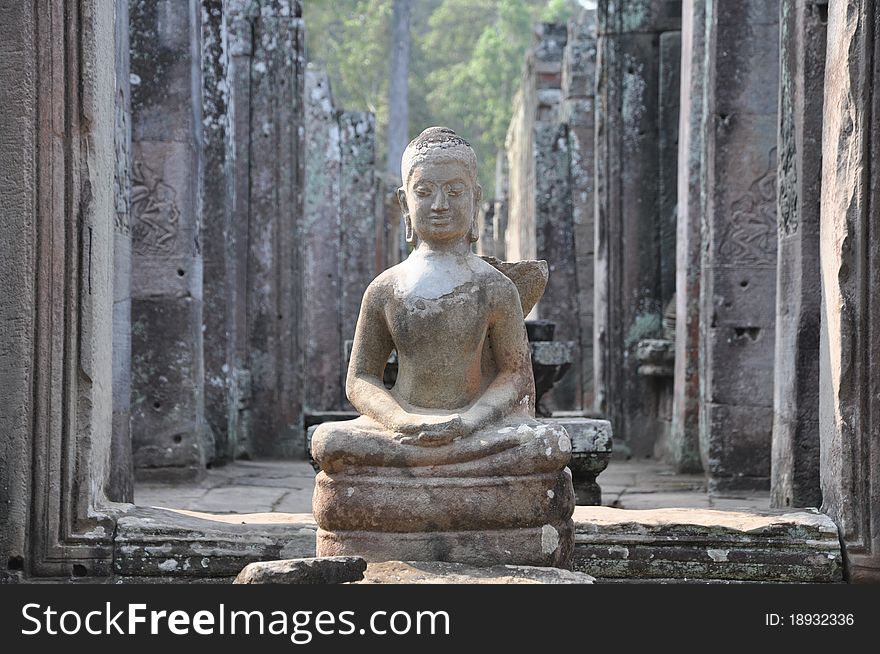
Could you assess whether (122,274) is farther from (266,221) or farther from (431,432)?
(266,221)

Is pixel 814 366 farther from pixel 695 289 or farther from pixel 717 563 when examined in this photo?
pixel 695 289

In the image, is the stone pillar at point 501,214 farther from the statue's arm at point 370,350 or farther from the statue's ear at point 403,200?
the statue's arm at point 370,350

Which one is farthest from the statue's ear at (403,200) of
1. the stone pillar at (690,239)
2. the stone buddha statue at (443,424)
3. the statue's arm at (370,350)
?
the stone pillar at (690,239)

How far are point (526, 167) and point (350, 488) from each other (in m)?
16.2

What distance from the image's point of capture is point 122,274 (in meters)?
7.30

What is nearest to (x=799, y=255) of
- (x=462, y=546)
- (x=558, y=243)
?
(x=462, y=546)

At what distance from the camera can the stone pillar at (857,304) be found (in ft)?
19.1

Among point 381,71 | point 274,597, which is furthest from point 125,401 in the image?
point 381,71

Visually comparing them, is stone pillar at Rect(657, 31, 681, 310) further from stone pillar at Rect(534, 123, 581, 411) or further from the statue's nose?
the statue's nose

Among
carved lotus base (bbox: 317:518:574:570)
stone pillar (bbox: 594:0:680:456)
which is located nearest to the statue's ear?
carved lotus base (bbox: 317:518:574:570)

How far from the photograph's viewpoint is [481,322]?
17.8ft

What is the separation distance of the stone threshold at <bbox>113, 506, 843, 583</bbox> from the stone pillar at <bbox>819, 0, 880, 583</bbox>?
0.50ft

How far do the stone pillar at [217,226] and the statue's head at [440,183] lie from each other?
4.91 m

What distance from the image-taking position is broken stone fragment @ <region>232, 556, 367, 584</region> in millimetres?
4445
